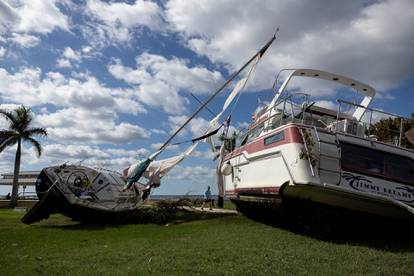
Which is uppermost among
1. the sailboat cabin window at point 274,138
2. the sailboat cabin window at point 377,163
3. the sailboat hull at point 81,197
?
the sailboat cabin window at point 274,138

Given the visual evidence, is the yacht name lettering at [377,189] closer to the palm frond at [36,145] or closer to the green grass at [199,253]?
the green grass at [199,253]

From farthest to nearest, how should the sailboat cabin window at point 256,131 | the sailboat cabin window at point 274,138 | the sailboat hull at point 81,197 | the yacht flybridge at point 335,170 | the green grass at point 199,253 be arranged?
the sailboat hull at point 81,197, the sailboat cabin window at point 256,131, the sailboat cabin window at point 274,138, the yacht flybridge at point 335,170, the green grass at point 199,253

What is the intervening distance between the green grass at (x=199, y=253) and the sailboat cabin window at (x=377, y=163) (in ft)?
5.34

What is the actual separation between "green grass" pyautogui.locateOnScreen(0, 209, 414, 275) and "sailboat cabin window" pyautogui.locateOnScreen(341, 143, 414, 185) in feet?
5.34

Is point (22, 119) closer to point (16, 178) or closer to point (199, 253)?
point (16, 178)

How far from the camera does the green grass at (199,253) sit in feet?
23.5

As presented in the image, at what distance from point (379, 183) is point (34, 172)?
52045 millimetres

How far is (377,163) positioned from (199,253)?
5.21 meters

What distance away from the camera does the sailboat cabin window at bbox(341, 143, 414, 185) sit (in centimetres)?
1026

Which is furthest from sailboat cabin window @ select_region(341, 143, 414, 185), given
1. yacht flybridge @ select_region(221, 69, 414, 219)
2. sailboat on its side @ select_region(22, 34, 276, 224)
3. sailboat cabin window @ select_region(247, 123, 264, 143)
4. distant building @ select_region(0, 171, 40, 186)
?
distant building @ select_region(0, 171, 40, 186)

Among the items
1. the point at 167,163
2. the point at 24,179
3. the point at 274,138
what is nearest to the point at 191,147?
the point at 167,163

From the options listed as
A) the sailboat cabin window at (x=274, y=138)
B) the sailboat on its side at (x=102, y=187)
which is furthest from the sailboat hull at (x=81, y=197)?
the sailboat cabin window at (x=274, y=138)

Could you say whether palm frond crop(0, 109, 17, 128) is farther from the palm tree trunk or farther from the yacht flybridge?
the yacht flybridge

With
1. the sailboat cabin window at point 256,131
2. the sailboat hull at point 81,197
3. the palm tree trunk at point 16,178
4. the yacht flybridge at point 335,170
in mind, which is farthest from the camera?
the palm tree trunk at point 16,178
